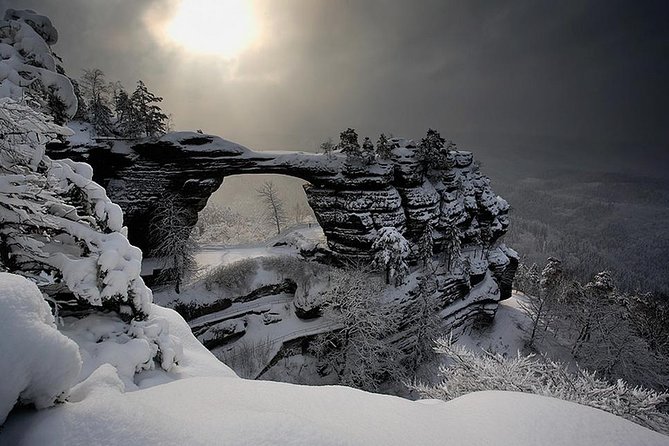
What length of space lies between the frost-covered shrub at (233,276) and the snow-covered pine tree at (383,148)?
1787 cm

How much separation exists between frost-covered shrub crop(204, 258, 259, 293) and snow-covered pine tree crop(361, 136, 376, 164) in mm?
15588

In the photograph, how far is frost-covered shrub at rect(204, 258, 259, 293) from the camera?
83.7 ft

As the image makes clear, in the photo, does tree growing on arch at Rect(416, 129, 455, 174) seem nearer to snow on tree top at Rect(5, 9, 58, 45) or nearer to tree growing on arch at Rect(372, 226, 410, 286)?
tree growing on arch at Rect(372, 226, 410, 286)

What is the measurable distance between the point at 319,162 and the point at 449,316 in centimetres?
2206

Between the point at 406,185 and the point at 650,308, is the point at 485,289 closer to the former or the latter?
the point at 406,185

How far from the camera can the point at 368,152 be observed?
97.7 feet

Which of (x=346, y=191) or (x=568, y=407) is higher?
(x=346, y=191)

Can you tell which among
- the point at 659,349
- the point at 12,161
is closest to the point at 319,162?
the point at 12,161

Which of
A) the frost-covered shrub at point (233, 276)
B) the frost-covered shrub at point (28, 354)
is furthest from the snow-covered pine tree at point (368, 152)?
the frost-covered shrub at point (28, 354)

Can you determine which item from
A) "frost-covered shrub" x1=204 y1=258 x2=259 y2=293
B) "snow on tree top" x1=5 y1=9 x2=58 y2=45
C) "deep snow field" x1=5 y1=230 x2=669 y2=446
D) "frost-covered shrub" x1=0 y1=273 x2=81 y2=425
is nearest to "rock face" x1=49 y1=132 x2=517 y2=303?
"frost-covered shrub" x1=204 y1=258 x2=259 y2=293

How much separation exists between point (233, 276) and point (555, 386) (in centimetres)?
2384

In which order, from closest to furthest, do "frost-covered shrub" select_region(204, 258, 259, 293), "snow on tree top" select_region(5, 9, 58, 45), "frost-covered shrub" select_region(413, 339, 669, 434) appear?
1. "frost-covered shrub" select_region(413, 339, 669, 434)
2. "snow on tree top" select_region(5, 9, 58, 45)
3. "frost-covered shrub" select_region(204, 258, 259, 293)

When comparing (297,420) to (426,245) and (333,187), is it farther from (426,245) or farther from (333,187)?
(426,245)

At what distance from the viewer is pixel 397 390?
24.8 metres
